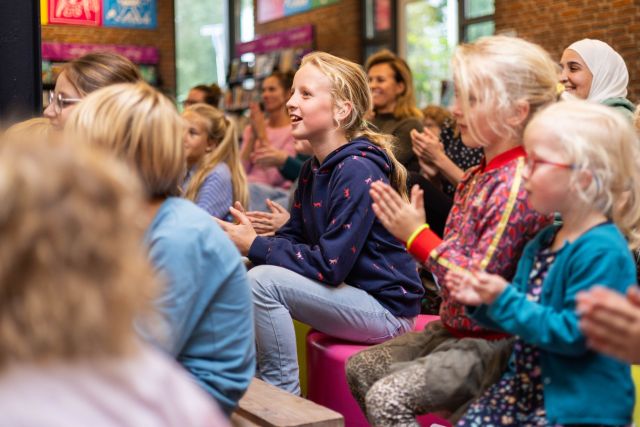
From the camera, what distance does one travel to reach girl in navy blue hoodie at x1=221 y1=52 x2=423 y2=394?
2.79 meters

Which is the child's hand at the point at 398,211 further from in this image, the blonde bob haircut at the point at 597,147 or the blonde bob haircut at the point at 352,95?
the blonde bob haircut at the point at 352,95

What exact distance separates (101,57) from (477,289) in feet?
5.88

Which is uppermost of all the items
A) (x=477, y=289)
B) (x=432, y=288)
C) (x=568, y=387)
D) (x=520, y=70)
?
(x=520, y=70)

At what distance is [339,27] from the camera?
11.3m

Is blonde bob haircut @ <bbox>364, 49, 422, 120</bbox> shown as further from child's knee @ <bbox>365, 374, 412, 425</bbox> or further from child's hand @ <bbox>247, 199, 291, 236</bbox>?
child's knee @ <bbox>365, 374, 412, 425</bbox>

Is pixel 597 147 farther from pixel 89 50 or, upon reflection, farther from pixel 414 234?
pixel 89 50

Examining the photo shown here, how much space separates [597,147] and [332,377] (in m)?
1.30

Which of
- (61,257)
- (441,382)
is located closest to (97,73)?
(441,382)

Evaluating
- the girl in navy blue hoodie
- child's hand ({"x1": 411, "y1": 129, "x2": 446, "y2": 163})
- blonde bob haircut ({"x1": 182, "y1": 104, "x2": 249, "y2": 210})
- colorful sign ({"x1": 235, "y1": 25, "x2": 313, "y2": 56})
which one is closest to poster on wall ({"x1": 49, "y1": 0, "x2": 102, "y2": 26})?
blonde bob haircut ({"x1": 182, "y1": 104, "x2": 249, "y2": 210})

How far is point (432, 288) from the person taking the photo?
396cm

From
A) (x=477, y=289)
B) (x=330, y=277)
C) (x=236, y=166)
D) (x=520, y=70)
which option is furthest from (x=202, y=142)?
(x=477, y=289)

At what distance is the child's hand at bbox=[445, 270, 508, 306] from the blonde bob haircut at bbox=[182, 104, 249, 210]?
8.71 feet

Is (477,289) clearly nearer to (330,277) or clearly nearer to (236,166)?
(330,277)

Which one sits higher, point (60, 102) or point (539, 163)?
point (60, 102)
